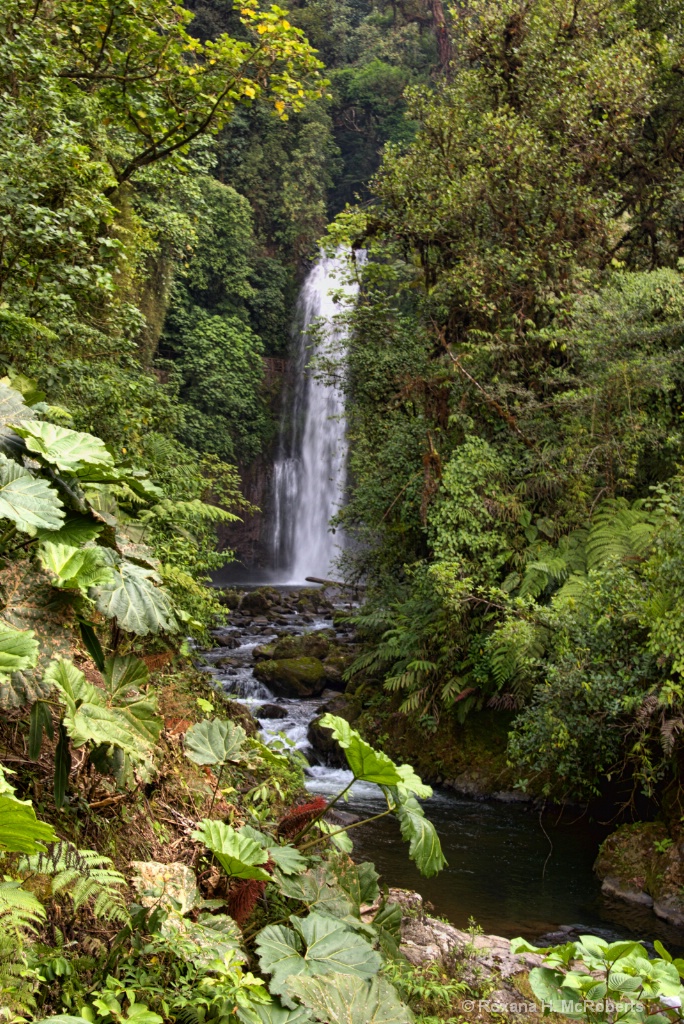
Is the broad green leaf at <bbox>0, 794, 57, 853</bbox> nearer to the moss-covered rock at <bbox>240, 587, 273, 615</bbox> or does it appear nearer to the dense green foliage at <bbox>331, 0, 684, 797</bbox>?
the dense green foliage at <bbox>331, 0, 684, 797</bbox>

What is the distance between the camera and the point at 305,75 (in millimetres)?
7438

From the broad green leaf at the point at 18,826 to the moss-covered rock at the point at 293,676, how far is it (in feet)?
36.5

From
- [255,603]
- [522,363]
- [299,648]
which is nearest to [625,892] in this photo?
[522,363]

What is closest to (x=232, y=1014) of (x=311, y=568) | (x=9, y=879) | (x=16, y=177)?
(x=9, y=879)

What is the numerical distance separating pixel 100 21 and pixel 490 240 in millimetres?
6166

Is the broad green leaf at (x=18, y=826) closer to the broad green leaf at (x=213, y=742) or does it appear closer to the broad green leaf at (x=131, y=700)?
the broad green leaf at (x=131, y=700)

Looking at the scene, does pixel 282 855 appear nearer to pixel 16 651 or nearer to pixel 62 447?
pixel 16 651

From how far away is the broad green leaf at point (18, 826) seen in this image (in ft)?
5.79

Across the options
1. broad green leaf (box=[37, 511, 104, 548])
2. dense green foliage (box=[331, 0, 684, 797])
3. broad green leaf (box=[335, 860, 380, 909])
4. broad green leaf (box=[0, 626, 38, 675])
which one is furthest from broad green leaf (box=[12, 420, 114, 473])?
dense green foliage (box=[331, 0, 684, 797])

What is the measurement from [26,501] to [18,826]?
40.2 inches

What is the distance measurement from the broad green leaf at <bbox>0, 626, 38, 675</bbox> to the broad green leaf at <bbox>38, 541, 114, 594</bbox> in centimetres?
29

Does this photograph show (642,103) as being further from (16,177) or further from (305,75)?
(16,177)

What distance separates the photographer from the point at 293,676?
42.2 feet

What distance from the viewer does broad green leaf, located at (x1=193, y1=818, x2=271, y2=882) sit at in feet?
8.83
